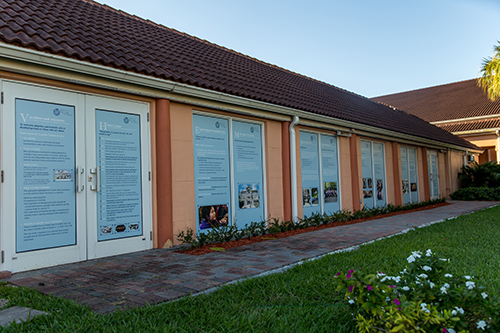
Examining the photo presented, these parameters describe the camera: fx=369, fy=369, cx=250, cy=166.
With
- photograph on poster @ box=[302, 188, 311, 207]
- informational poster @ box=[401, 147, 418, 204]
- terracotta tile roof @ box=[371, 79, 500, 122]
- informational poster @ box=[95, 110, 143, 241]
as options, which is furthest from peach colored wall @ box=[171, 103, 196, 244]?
terracotta tile roof @ box=[371, 79, 500, 122]

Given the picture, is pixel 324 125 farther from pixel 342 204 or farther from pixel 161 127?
pixel 161 127

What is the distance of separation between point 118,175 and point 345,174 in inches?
292

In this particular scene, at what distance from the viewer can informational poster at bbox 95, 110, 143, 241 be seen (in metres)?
5.87

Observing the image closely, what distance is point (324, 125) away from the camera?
34.7ft

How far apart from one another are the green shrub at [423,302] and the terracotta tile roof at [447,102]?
2912 centimetres

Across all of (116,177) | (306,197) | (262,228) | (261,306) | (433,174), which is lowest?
(261,306)

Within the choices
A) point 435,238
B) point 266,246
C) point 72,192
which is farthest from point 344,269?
point 72,192

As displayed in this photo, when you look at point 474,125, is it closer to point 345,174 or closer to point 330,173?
point 345,174

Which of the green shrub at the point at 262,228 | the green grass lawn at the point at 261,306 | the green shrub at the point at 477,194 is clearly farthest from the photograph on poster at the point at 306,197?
the green shrub at the point at 477,194

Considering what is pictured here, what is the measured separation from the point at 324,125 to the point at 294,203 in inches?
106

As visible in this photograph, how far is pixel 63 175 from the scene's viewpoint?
213 inches

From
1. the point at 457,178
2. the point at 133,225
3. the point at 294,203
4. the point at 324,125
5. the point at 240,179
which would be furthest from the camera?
the point at 457,178

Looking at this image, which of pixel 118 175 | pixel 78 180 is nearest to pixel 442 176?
pixel 118 175

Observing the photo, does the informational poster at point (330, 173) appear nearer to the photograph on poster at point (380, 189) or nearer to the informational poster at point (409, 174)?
the photograph on poster at point (380, 189)
